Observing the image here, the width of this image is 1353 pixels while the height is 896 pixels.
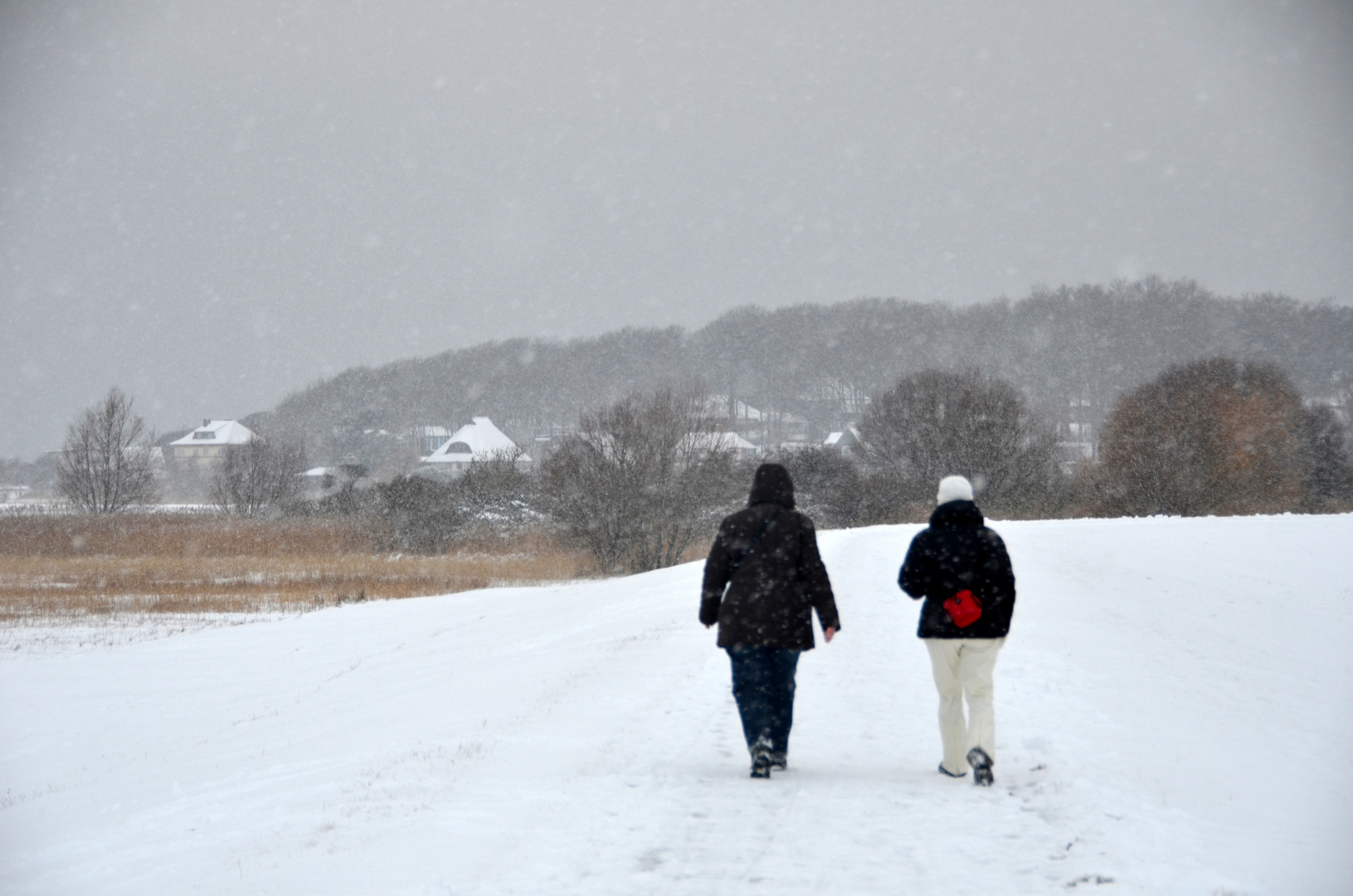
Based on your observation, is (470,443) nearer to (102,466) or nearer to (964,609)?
(102,466)

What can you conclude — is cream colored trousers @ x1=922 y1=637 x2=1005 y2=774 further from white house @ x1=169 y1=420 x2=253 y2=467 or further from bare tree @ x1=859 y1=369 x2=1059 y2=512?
white house @ x1=169 y1=420 x2=253 y2=467

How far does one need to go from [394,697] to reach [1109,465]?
4063cm

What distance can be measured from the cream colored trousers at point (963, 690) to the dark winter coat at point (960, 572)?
7 cm

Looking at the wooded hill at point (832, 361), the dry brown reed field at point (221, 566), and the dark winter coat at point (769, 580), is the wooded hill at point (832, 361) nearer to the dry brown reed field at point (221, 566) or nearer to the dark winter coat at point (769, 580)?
the dry brown reed field at point (221, 566)

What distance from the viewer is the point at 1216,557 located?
1950cm

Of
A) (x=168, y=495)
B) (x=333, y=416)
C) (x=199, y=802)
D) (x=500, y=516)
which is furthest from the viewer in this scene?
(x=333, y=416)

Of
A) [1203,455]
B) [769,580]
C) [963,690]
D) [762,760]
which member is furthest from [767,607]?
[1203,455]

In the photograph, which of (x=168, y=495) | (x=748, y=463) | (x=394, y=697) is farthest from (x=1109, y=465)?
(x=168, y=495)

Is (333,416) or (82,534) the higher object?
(333,416)

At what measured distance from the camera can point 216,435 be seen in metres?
127

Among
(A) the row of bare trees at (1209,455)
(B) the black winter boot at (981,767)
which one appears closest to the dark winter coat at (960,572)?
(B) the black winter boot at (981,767)

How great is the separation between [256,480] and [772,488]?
4946cm

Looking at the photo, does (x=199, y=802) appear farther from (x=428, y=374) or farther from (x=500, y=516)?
(x=428, y=374)

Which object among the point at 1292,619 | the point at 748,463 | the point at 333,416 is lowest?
the point at 1292,619
